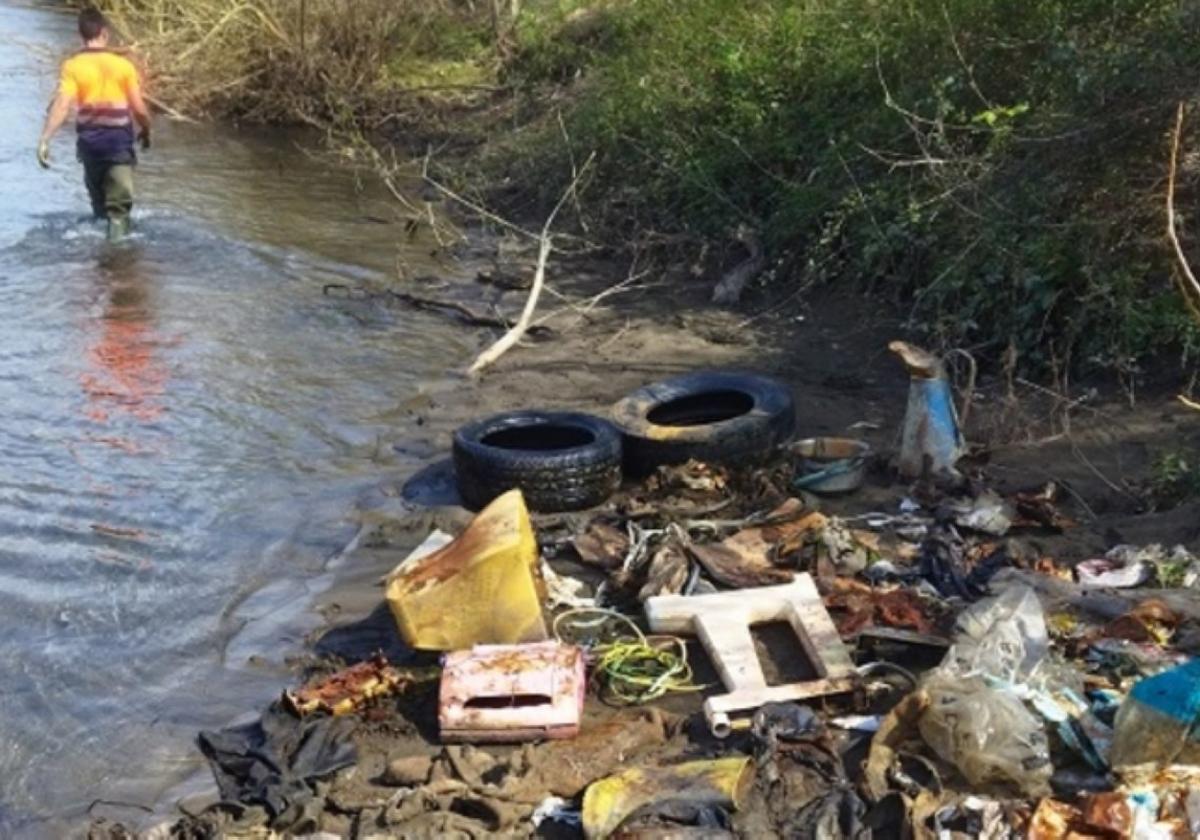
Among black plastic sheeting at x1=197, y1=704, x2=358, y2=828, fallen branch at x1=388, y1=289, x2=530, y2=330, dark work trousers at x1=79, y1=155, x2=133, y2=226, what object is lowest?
fallen branch at x1=388, y1=289, x2=530, y2=330

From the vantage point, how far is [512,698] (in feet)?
19.4

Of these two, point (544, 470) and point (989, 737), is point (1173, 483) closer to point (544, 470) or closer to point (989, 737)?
point (989, 737)

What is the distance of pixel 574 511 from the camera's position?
823 centimetres

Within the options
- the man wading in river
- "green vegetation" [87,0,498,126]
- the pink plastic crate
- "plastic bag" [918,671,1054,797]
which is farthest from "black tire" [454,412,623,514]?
"green vegetation" [87,0,498,126]

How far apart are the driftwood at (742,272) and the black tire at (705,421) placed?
2.80 m

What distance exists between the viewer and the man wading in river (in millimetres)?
13914

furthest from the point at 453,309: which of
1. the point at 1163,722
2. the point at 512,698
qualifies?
the point at 1163,722

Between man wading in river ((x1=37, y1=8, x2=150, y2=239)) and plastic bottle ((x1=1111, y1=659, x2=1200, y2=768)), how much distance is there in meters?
11.2

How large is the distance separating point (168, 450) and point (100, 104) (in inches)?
224

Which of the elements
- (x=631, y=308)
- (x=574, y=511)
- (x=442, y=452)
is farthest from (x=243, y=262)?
(x=574, y=511)

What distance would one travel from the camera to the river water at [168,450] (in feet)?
21.5

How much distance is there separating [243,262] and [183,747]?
8676 millimetres

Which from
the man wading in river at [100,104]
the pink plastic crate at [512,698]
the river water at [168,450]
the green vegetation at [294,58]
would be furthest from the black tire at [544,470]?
the green vegetation at [294,58]

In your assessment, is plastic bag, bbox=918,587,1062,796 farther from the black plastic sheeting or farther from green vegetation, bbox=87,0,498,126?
green vegetation, bbox=87,0,498,126
